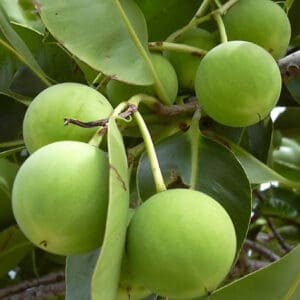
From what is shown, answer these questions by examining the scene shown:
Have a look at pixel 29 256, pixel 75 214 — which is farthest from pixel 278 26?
pixel 29 256

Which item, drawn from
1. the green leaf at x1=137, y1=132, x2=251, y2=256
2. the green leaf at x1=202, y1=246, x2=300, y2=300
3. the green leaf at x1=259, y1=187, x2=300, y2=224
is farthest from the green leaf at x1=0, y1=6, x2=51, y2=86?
the green leaf at x1=259, y1=187, x2=300, y2=224

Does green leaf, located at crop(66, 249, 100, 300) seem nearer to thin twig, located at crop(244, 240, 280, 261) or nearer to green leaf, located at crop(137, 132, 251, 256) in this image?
green leaf, located at crop(137, 132, 251, 256)

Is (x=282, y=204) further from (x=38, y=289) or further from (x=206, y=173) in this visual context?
(x=206, y=173)

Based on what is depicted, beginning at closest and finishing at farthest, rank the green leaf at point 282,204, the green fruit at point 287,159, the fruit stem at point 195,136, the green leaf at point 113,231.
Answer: the green leaf at point 113,231, the fruit stem at point 195,136, the green fruit at point 287,159, the green leaf at point 282,204

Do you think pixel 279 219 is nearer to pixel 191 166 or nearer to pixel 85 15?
pixel 191 166

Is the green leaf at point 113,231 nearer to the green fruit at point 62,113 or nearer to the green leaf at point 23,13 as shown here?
the green fruit at point 62,113

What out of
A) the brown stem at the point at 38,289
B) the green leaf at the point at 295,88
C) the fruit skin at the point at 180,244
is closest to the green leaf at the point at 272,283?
the fruit skin at the point at 180,244

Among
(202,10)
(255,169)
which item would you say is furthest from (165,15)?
(255,169)
